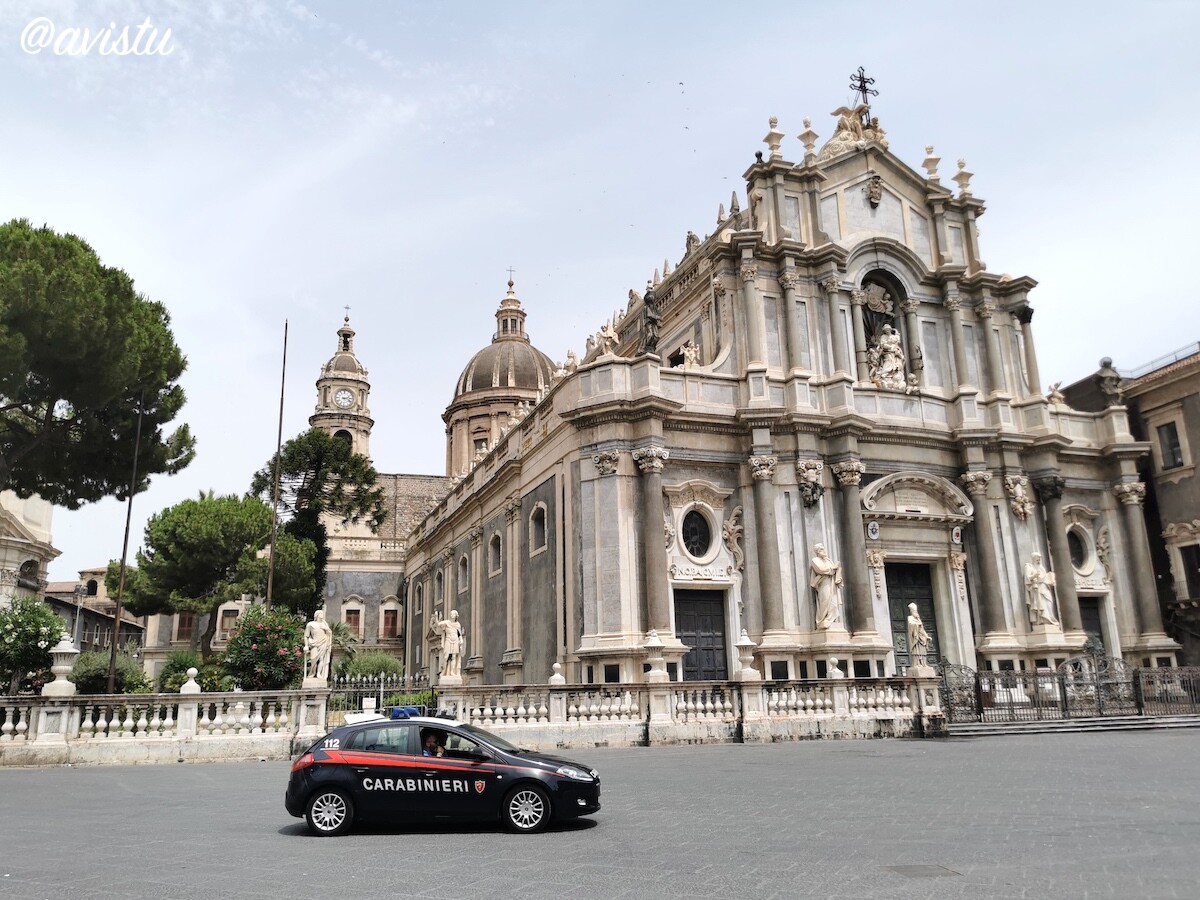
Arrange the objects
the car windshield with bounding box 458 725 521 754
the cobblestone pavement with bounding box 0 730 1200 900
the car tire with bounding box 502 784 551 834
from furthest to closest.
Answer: the car windshield with bounding box 458 725 521 754 → the car tire with bounding box 502 784 551 834 → the cobblestone pavement with bounding box 0 730 1200 900

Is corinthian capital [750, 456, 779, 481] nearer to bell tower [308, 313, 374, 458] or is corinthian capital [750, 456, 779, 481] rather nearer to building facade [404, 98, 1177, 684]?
building facade [404, 98, 1177, 684]

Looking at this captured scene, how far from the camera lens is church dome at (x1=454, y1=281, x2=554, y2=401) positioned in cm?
6362

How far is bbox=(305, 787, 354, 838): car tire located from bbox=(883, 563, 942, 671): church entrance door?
2162cm

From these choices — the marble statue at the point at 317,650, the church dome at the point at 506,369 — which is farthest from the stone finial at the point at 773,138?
the church dome at the point at 506,369

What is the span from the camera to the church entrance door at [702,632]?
25688mm

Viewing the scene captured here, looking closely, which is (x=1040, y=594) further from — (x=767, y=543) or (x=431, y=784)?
(x=431, y=784)

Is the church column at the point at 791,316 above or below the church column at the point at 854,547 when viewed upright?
above

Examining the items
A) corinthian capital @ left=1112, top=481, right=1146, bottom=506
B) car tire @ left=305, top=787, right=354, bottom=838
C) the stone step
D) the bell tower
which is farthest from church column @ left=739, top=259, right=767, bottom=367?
the bell tower

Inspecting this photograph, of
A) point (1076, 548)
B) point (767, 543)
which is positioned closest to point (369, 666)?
point (767, 543)

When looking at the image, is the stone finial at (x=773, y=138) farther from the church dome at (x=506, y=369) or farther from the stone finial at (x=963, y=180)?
the church dome at (x=506, y=369)

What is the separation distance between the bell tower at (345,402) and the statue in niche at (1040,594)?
46.5 meters

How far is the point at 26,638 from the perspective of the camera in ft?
73.6

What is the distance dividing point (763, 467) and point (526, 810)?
18.3 metres

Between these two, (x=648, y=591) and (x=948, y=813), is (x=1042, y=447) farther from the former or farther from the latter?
(x=948, y=813)
